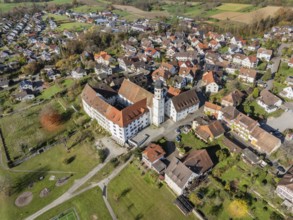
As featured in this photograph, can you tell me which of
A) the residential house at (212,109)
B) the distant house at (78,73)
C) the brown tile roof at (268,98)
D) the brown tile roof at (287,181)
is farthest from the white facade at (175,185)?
the distant house at (78,73)

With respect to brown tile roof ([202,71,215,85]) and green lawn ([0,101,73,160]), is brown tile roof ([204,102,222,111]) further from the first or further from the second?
green lawn ([0,101,73,160])

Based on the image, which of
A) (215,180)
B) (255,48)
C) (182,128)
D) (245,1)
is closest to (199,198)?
(215,180)

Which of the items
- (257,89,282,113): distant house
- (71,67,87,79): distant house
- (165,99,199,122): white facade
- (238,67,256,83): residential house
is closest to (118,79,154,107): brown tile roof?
(165,99,199,122): white facade

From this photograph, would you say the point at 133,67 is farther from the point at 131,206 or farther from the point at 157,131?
the point at 131,206

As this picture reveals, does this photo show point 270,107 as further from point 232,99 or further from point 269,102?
point 232,99

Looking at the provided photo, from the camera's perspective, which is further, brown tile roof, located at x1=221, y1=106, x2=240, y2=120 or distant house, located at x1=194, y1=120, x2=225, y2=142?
brown tile roof, located at x1=221, y1=106, x2=240, y2=120
